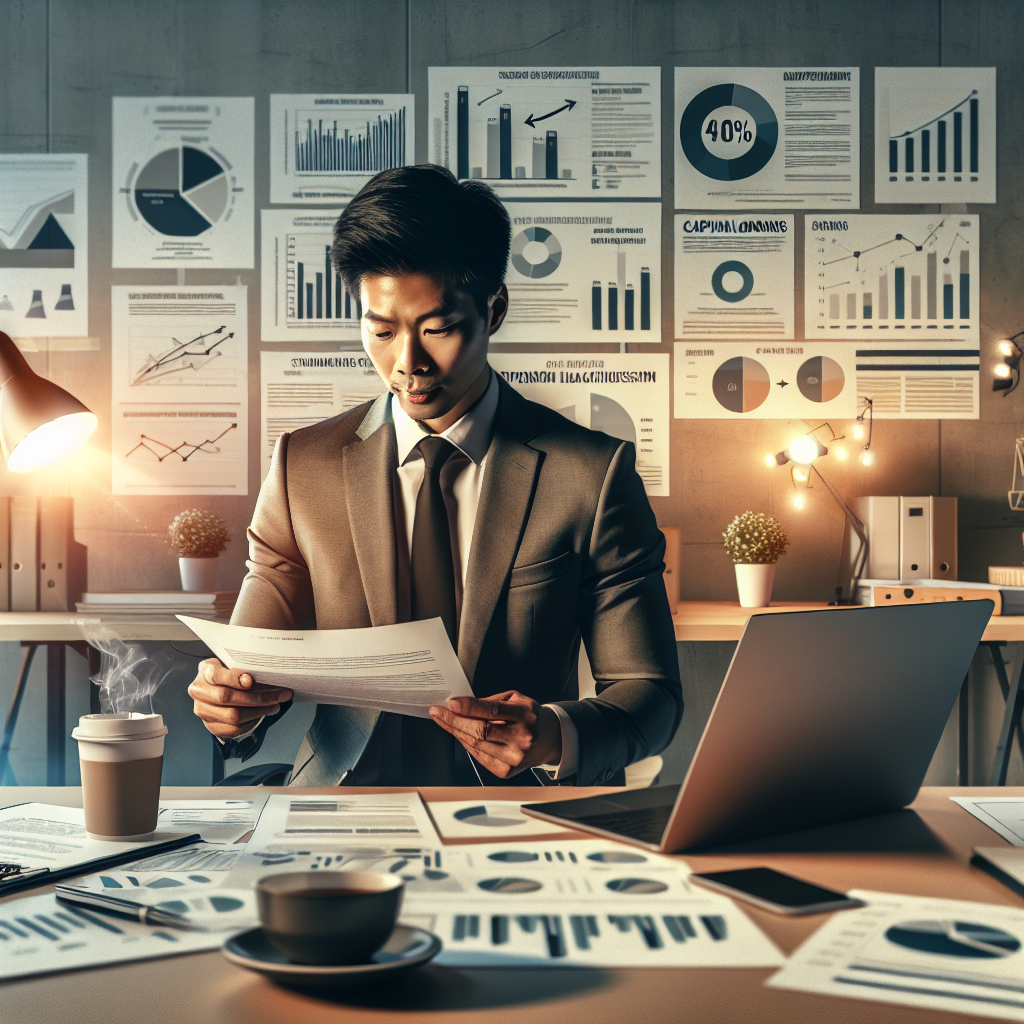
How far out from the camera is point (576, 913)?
26.7 inches

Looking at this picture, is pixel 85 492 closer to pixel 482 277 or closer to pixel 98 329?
A: pixel 98 329

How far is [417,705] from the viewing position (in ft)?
3.94

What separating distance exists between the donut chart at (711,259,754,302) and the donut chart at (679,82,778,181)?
0.28m

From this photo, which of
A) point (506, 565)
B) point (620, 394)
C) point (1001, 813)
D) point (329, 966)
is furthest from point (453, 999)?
point (620, 394)

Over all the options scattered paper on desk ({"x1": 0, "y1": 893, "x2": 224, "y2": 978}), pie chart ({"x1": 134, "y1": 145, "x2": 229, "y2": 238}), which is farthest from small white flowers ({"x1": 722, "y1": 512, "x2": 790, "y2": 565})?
scattered paper on desk ({"x1": 0, "y1": 893, "x2": 224, "y2": 978})

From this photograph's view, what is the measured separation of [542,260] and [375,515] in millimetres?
1816

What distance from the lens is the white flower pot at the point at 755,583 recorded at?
2.86m

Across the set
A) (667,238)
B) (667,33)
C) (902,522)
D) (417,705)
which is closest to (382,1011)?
(417,705)

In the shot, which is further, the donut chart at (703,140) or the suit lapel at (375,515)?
the donut chart at (703,140)

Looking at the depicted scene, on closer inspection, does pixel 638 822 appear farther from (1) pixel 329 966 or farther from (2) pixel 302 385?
(2) pixel 302 385

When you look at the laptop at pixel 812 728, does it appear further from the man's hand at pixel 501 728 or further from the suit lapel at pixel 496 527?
the suit lapel at pixel 496 527

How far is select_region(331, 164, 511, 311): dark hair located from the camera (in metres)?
1.52

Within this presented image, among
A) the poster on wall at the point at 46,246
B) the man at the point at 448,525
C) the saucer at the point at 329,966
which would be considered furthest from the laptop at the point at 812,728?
the poster on wall at the point at 46,246

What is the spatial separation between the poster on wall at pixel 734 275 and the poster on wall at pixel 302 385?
3.44ft
